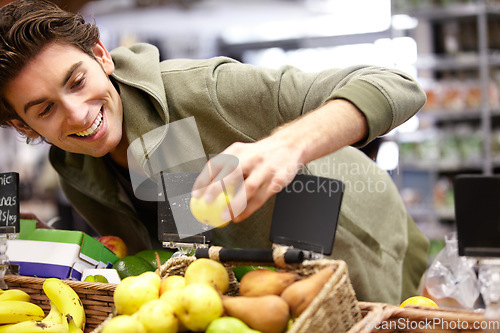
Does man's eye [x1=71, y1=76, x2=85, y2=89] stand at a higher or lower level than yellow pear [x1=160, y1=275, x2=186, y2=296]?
higher

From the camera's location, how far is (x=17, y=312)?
3.80 feet

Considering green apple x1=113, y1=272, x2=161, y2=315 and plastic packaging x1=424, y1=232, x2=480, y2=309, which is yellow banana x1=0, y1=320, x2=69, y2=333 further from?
plastic packaging x1=424, y1=232, x2=480, y2=309

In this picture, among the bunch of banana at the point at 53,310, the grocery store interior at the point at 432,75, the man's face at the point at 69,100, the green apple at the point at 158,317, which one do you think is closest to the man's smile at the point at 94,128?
the man's face at the point at 69,100

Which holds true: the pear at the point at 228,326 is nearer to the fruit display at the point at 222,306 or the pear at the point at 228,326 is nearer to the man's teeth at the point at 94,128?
the fruit display at the point at 222,306

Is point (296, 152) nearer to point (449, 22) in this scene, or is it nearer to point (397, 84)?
point (397, 84)

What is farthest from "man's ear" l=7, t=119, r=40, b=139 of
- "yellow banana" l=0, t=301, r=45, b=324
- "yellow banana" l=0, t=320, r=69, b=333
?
"yellow banana" l=0, t=320, r=69, b=333

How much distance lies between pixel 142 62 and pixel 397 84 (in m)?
0.75

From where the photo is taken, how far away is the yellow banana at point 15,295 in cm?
125

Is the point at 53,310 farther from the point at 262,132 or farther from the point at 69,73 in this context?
the point at 262,132

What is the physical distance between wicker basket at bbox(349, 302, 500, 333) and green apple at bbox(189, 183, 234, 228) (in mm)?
318

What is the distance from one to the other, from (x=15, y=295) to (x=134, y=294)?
19.9 inches

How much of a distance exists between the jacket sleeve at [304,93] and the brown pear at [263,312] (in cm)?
40

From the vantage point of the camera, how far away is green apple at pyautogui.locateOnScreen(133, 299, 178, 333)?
0.86 m

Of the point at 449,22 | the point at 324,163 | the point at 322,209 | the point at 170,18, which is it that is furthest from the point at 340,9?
the point at 322,209
